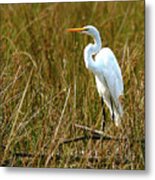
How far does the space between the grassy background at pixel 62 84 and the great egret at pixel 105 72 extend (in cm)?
2

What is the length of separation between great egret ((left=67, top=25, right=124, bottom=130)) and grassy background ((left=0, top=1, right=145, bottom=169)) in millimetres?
24

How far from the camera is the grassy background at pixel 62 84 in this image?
3254 mm

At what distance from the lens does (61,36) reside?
3.32 meters

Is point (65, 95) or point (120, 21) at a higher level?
point (120, 21)

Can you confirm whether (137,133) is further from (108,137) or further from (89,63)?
(89,63)

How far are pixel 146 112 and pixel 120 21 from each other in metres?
0.43

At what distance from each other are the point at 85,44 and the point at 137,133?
47 cm

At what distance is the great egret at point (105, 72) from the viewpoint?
3.28m

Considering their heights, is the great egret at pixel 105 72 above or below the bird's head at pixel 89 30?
below

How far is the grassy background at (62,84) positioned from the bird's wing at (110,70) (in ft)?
0.09

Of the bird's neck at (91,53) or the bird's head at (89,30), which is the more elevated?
the bird's head at (89,30)

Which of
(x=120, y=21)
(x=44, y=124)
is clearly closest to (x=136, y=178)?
(x=44, y=124)

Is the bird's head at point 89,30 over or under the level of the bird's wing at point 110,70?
over

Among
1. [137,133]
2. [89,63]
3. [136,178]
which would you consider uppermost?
[89,63]
